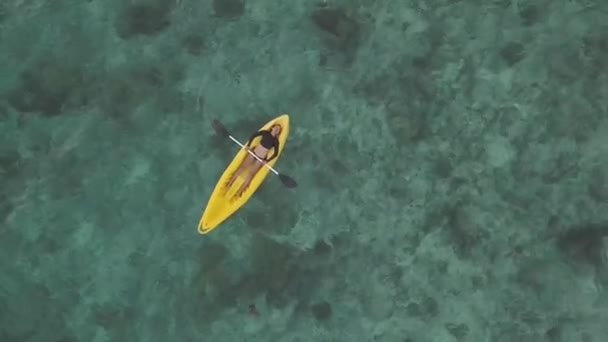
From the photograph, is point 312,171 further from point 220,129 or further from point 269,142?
point 220,129

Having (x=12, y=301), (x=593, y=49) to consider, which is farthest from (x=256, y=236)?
(x=593, y=49)

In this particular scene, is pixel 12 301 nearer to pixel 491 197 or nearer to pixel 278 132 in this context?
pixel 278 132

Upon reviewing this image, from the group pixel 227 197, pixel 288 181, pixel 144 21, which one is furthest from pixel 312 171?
pixel 144 21

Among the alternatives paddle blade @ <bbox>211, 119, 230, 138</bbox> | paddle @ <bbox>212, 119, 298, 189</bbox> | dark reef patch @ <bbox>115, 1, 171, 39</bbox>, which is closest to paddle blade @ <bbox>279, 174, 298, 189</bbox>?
paddle @ <bbox>212, 119, 298, 189</bbox>

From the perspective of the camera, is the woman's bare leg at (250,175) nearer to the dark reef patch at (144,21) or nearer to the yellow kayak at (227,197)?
the yellow kayak at (227,197)

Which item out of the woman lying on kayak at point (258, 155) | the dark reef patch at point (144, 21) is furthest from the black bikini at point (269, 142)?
the dark reef patch at point (144, 21)

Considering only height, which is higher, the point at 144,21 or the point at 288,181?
the point at 144,21
